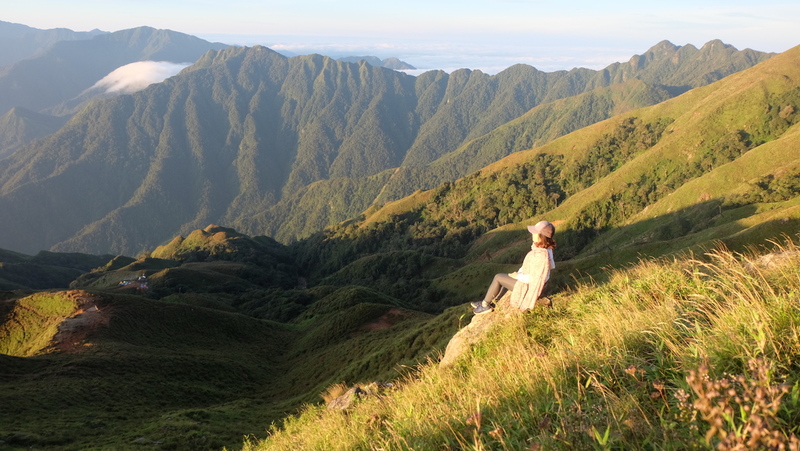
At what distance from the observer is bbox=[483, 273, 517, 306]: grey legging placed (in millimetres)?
12711

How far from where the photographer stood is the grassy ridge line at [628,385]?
398 cm

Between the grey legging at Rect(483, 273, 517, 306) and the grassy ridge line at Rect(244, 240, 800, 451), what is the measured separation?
3.19 meters

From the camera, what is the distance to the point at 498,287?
13.3 meters

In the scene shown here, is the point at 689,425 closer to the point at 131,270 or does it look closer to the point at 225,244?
the point at 131,270

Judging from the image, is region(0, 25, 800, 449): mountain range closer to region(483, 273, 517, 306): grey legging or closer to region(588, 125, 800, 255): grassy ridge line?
region(588, 125, 800, 255): grassy ridge line

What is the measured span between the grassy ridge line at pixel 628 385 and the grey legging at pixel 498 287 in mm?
3191

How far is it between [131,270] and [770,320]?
167079mm

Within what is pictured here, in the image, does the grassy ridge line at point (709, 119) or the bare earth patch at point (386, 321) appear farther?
the grassy ridge line at point (709, 119)

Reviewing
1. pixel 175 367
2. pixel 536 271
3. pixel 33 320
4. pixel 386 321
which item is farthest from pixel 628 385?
pixel 33 320

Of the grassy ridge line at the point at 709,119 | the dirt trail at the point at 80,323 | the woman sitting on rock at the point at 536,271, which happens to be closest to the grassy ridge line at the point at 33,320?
the dirt trail at the point at 80,323

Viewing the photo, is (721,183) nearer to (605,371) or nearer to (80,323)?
(605,371)

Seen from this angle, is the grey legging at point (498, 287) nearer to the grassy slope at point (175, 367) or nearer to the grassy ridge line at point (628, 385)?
the grassy ridge line at point (628, 385)

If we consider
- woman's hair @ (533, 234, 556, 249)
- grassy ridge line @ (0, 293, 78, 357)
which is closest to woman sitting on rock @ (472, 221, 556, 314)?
woman's hair @ (533, 234, 556, 249)

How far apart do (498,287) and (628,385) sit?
310 inches
